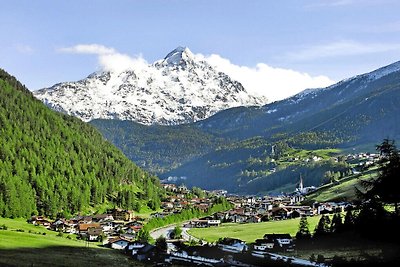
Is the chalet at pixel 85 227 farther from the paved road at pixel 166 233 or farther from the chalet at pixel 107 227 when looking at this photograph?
the paved road at pixel 166 233

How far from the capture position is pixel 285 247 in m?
95.8

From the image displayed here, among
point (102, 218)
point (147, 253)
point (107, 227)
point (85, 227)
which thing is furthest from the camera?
point (102, 218)

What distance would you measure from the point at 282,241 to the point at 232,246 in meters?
9.61

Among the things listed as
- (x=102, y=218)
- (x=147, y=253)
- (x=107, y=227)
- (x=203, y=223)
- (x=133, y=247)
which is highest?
(x=102, y=218)

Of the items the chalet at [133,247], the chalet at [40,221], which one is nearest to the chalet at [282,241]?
the chalet at [133,247]

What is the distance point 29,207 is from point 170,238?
49139mm

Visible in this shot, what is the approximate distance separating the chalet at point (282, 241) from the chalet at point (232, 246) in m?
5.24

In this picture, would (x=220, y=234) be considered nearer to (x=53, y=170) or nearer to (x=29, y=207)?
(x=29, y=207)

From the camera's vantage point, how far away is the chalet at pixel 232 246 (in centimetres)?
9800

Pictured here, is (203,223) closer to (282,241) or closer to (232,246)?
(232,246)

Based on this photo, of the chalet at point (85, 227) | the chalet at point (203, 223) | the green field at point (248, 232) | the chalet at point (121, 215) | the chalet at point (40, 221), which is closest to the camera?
the green field at point (248, 232)

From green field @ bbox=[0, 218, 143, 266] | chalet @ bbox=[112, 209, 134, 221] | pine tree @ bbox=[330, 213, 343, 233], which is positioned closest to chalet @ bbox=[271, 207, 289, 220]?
chalet @ bbox=[112, 209, 134, 221]

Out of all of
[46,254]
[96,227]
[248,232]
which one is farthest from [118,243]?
[46,254]

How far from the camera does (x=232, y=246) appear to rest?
335ft
